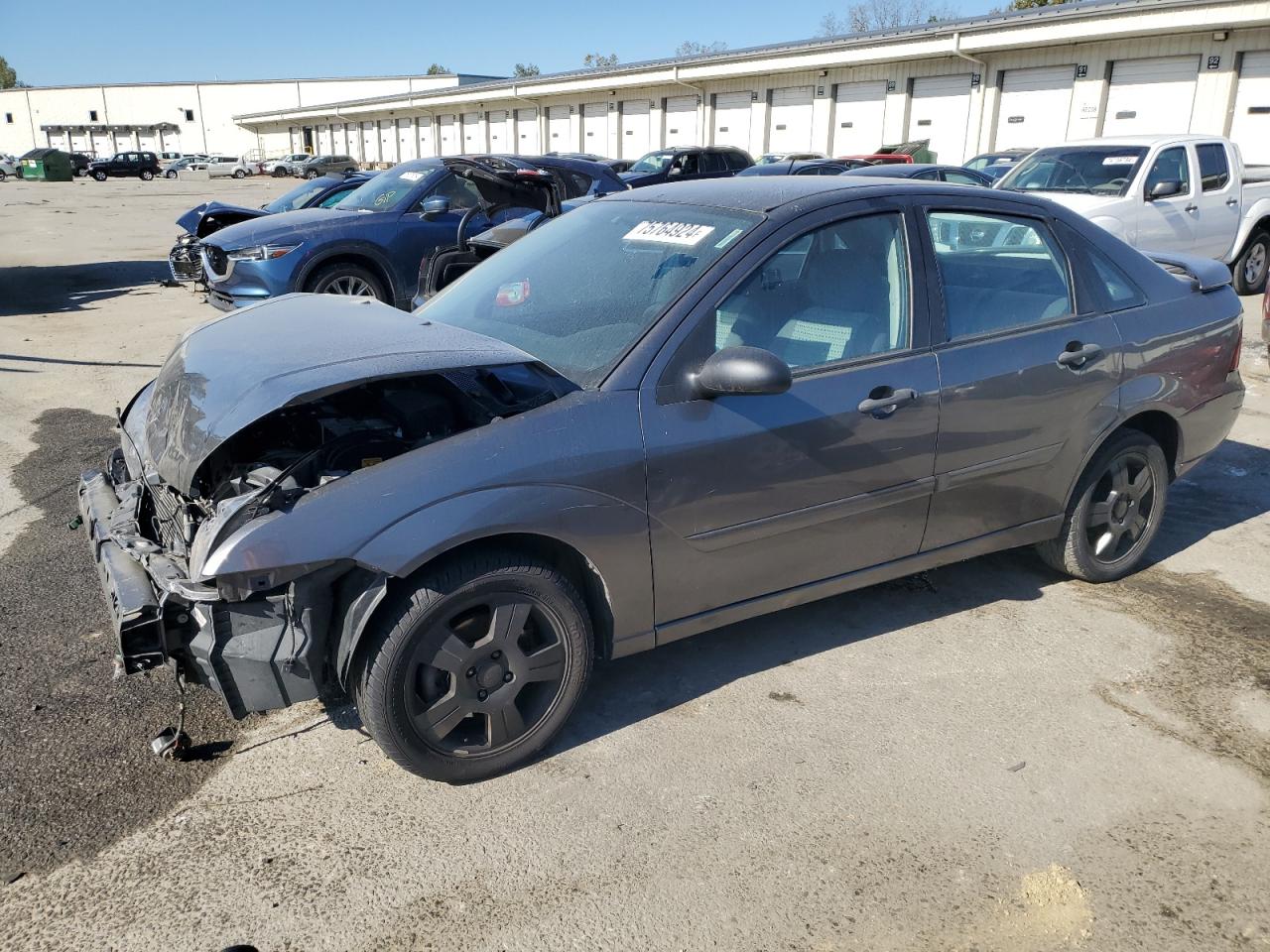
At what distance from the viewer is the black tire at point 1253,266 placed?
12.5 meters

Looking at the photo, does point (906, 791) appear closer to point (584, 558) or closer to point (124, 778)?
point (584, 558)

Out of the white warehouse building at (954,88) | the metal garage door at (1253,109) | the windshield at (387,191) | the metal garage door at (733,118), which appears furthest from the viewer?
the metal garage door at (733,118)

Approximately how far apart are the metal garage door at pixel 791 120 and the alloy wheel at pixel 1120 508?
30071 mm

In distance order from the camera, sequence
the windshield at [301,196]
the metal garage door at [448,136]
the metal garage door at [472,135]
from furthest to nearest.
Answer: the metal garage door at [448,136], the metal garage door at [472,135], the windshield at [301,196]

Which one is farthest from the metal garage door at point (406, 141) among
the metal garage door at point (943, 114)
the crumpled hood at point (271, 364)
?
the crumpled hood at point (271, 364)

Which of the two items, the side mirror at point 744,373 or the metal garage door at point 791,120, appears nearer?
the side mirror at point 744,373

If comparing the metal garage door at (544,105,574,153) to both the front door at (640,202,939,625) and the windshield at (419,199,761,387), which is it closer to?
the windshield at (419,199,761,387)

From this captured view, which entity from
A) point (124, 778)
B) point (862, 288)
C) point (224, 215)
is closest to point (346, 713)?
point (124, 778)

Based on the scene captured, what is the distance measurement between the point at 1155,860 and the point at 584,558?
1.83 meters

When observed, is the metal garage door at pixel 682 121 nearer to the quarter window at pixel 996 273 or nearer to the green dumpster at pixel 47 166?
the quarter window at pixel 996 273

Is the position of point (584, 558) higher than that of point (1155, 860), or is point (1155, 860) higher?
point (584, 558)

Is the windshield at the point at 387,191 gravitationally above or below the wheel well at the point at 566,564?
above

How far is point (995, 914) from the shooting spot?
2539 mm

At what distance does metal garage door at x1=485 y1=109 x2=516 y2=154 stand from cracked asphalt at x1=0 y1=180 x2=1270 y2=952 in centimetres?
4769
